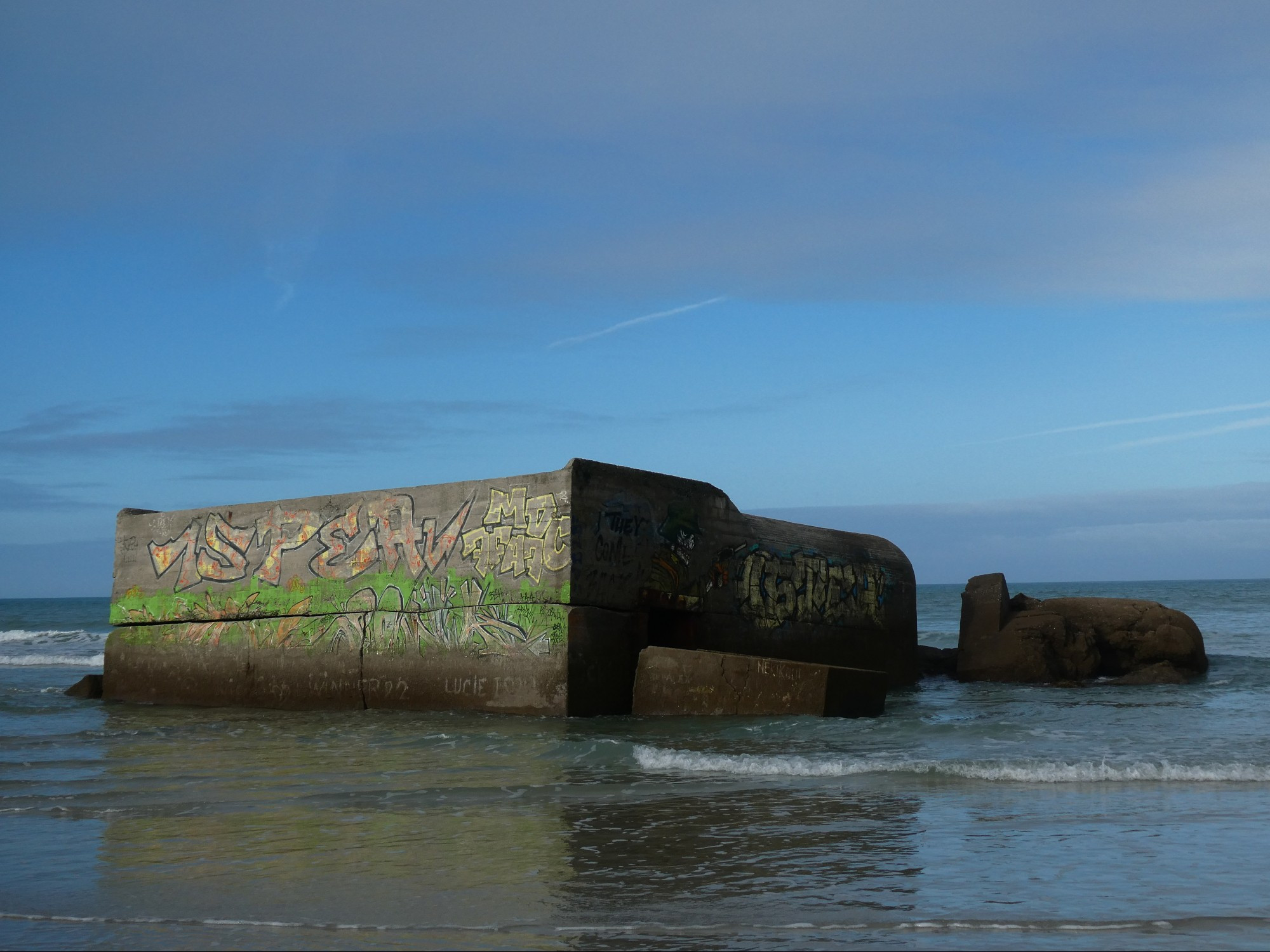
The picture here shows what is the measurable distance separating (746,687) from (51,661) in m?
24.5

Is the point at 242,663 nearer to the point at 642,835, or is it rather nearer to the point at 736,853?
the point at 642,835

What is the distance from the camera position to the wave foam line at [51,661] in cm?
2794

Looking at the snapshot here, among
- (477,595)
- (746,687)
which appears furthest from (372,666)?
(746,687)

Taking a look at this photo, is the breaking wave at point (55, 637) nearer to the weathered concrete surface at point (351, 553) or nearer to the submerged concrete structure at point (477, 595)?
the weathered concrete surface at point (351, 553)

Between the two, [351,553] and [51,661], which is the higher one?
[351,553]

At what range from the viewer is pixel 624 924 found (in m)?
4.14

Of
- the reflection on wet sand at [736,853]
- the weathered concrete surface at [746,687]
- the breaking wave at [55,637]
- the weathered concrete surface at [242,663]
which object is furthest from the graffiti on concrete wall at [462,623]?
the breaking wave at [55,637]

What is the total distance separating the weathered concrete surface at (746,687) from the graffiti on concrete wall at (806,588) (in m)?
2.10

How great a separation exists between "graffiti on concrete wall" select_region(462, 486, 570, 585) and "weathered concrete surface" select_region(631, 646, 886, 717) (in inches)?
51.3

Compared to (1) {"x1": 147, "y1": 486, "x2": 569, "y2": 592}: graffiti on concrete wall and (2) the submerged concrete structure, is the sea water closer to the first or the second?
(2) the submerged concrete structure

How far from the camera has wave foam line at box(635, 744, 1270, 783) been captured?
24.6 feet

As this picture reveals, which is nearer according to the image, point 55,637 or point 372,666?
point 372,666

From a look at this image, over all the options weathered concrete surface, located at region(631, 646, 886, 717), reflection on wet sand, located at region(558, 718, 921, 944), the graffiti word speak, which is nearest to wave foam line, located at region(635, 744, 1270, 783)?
reflection on wet sand, located at region(558, 718, 921, 944)

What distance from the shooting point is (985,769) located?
766cm
